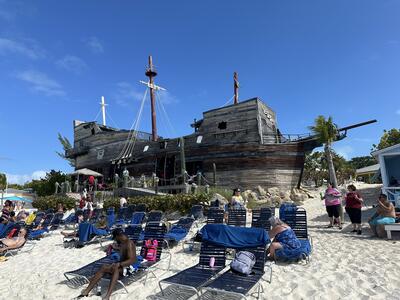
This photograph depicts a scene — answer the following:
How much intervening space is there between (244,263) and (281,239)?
73.9 inches

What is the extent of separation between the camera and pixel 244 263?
4.79m

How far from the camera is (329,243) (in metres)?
8.00

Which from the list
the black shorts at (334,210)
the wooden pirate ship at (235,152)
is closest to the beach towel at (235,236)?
the black shorts at (334,210)

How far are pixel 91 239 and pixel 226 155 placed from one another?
46.6ft

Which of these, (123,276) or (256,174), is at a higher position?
(256,174)

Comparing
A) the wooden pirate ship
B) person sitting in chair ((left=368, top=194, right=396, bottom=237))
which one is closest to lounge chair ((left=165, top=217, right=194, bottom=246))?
person sitting in chair ((left=368, top=194, right=396, bottom=237))

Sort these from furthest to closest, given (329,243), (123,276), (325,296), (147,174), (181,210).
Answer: (147,174), (181,210), (329,243), (123,276), (325,296)

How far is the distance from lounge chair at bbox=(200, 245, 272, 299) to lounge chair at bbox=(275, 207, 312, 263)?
1.28m

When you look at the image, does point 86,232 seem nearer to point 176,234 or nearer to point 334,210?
point 176,234

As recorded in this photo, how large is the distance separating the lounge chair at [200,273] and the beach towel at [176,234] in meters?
2.56

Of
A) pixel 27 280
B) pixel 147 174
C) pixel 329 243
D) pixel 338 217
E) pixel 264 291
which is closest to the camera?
pixel 264 291

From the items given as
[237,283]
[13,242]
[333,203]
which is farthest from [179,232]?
[333,203]

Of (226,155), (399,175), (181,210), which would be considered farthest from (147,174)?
(399,175)

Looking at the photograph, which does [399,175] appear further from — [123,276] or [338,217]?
[123,276]
